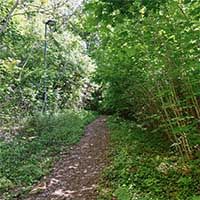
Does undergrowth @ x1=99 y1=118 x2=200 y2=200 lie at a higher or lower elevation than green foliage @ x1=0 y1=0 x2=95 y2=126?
lower

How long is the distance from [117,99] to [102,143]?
109 inches

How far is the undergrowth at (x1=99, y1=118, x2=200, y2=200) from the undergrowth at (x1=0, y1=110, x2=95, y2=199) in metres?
1.58

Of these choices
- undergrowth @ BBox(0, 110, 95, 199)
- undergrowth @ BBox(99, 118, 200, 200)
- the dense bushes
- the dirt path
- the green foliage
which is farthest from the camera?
the green foliage

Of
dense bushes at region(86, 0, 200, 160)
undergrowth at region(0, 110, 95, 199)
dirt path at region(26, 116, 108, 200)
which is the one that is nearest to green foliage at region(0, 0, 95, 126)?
undergrowth at region(0, 110, 95, 199)

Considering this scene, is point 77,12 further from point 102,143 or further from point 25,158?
point 25,158

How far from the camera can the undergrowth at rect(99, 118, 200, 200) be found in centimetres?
460

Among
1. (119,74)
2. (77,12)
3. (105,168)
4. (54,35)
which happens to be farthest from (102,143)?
(54,35)

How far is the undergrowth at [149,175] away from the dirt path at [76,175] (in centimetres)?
26

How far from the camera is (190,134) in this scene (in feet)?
16.3

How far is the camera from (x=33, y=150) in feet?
27.7

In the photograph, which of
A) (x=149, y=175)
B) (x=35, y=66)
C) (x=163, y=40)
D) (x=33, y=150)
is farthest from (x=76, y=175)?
(x=35, y=66)

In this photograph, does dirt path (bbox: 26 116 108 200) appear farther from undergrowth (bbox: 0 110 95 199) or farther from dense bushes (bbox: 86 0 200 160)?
dense bushes (bbox: 86 0 200 160)

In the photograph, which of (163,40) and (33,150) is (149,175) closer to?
(163,40)

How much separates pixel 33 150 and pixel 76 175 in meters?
2.50
